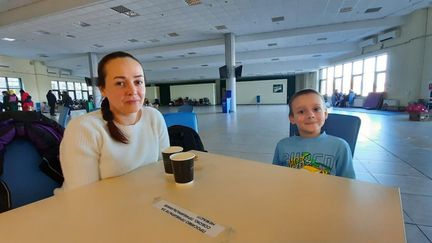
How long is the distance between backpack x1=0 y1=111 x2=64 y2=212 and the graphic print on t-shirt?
50.9 inches

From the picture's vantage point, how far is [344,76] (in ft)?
48.3

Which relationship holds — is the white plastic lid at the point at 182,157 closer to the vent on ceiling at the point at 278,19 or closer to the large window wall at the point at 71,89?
the vent on ceiling at the point at 278,19

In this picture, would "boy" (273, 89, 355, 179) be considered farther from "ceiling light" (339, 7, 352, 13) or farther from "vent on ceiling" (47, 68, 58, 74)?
"vent on ceiling" (47, 68, 58, 74)

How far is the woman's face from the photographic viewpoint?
1067 millimetres

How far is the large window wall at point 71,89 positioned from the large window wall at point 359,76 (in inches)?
771

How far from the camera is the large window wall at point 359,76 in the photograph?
11.1 m

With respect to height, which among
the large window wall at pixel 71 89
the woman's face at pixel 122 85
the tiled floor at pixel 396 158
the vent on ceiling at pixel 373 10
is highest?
the vent on ceiling at pixel 373 10

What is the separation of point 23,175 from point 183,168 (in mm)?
853

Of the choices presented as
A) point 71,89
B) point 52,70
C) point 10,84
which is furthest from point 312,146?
point 71,89

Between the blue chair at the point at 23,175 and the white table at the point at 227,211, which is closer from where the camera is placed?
the white table at the point at 227,211

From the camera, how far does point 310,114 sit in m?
1.34

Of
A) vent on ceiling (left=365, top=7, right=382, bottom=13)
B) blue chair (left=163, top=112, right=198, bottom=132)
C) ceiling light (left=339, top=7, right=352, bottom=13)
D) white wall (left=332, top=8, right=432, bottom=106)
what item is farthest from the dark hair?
white wall (left=332, top=8, right=432, bottom=106)

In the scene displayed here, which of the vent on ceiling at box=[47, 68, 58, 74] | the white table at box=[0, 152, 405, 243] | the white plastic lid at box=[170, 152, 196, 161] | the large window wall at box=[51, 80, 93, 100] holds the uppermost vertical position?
the vent on ceiling at box=[47, 68, 58, 74]

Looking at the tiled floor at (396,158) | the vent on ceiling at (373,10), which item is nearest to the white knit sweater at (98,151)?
the tiled floor at (396,158)
